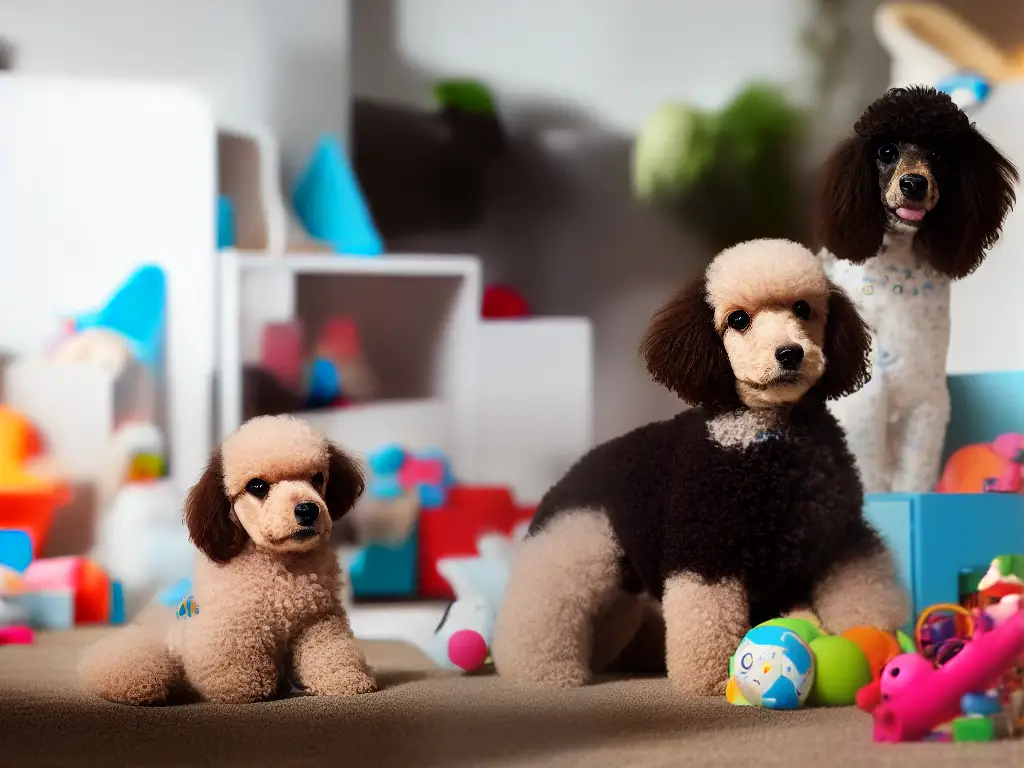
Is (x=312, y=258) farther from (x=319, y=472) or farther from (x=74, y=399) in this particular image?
(x=319, y=472)

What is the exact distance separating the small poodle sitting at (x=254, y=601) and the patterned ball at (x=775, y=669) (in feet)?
1.04

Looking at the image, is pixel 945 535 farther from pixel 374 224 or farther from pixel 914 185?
pixel 374 224

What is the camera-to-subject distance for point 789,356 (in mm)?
969

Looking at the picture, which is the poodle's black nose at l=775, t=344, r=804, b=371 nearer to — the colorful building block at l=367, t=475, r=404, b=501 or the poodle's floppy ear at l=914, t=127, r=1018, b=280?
the poodle's floppy ear at l=914, t=127, r=1018, b=280

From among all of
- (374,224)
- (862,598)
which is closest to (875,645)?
(862,598)

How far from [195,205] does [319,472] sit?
0.91 metres

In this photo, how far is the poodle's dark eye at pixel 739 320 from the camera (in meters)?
1.01

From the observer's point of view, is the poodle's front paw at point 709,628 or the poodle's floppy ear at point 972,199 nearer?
the poodle's front paw at point 709,628

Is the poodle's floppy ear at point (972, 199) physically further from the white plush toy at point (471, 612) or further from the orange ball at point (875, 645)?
the white plush toy at point (471, 612)

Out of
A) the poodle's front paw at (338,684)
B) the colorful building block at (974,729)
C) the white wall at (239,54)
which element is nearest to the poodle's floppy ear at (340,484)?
the poodle's front paw at (338,684)

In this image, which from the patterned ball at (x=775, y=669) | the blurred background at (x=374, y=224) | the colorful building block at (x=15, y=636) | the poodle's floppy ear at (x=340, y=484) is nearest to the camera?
the patterned ball at (x=775, y=669)

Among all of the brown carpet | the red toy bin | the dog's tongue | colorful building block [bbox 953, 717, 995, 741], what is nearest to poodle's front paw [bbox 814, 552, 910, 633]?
the brown carpet

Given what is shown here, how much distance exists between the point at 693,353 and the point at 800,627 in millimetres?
238

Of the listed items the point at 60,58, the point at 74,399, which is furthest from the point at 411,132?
the point at 74,399
